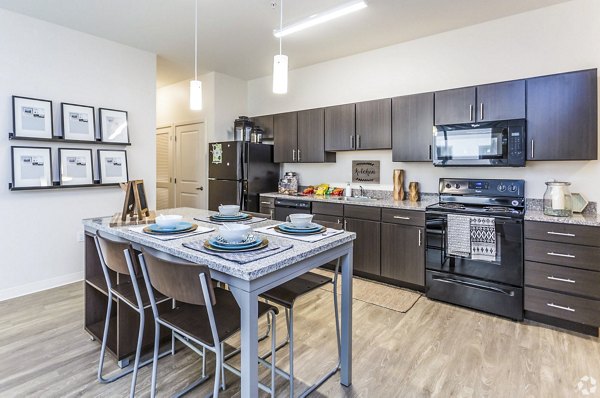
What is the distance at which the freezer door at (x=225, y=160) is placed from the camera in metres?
4.60

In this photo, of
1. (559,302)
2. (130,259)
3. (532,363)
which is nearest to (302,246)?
(130,259)

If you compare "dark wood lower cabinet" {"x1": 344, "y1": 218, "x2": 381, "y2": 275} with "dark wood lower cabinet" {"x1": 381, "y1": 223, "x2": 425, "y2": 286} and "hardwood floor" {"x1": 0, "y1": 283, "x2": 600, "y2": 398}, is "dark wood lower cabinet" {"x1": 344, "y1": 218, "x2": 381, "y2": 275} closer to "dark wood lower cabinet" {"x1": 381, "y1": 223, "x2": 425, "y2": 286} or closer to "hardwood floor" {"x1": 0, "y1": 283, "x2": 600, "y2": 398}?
"dark wood lower cabinet" {"x1": 381, "y1": 223, "x2": 425, "y2": 286}

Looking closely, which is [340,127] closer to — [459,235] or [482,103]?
[482,103]

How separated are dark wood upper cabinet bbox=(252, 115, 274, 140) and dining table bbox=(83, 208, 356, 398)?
2869 millimetres

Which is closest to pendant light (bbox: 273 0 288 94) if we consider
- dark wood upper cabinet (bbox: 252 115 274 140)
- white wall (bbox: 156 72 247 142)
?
dark wood upper cabinet (bbox: 252 115 274 140)

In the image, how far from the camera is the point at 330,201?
3883 millimetres

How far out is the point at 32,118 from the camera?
322 centimetres

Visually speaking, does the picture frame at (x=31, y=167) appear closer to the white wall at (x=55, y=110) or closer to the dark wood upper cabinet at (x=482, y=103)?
the white wall at (x=55, y=110)

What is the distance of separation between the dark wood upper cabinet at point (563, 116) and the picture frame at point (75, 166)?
4.49 meters

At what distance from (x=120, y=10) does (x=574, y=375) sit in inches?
181

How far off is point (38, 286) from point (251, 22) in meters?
3.55

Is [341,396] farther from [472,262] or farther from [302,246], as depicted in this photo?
[472,262]

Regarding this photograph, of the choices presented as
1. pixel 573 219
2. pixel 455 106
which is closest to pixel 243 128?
pixel 455 106

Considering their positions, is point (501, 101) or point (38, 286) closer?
point (501, 101)
